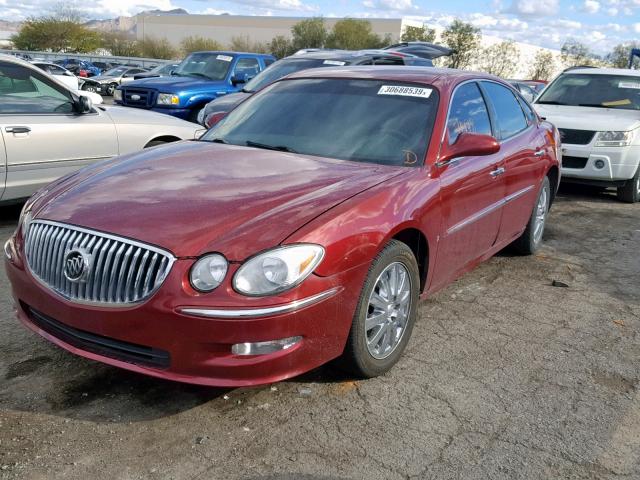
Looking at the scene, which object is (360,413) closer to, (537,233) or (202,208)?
(202,208)

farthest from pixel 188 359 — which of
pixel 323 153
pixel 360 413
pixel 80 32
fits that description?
pixel 80 32

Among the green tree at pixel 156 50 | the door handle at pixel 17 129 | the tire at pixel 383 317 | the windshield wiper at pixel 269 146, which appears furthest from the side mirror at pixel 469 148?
the green tree at pixel 156 50

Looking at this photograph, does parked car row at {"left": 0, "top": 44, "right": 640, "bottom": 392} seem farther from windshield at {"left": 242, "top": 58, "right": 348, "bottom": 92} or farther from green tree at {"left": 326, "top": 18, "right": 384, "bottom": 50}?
green tree at {"left": 326, "top": 18, "right": 384, "bottom": 50}

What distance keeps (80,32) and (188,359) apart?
69094 mm

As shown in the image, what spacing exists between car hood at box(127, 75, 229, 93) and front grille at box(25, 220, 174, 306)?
887cm

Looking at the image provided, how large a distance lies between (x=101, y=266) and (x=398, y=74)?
2.48 m

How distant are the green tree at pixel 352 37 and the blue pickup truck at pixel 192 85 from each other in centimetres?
5567

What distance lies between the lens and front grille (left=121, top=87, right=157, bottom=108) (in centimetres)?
1142

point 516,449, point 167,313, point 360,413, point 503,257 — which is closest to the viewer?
point 167,313

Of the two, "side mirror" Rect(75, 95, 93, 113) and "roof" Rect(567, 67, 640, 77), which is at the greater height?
"roof" Rect(567, 67, 640, 77)

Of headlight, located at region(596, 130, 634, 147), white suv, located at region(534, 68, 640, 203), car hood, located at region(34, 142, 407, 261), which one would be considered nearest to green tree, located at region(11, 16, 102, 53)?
white suv, located at region(534, 68, 640, 203)

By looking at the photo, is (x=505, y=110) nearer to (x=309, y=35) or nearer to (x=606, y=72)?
(x=606, y=72)

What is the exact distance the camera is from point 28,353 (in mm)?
3426

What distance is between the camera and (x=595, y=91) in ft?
30.0
